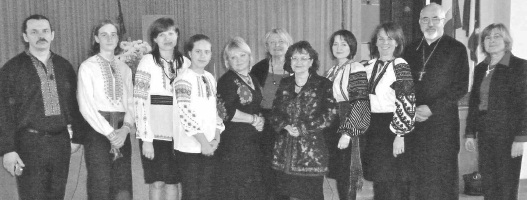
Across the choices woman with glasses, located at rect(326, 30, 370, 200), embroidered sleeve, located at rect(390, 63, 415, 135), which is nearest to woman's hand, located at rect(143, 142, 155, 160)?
woman with glasses, located at rect(326, 30, 370, 200)

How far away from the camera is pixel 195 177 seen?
2830 millimetres

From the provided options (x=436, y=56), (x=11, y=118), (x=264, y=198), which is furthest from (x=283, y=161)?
(x=11, y=118)

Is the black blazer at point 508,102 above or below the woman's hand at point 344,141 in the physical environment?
above

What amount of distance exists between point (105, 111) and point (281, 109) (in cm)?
98

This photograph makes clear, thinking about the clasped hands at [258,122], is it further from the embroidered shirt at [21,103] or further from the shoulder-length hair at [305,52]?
the embroidered shirt at [21,103]

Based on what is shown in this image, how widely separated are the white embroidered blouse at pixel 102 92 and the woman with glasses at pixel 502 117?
83.4 inches

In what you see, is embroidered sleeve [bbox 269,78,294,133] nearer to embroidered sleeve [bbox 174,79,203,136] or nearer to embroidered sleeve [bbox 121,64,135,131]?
embroidered sleeve [bbox 174,79,203,136]

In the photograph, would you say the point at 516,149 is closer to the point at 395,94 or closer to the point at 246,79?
the point at 395,94

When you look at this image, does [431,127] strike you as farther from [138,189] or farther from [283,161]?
[138,189]

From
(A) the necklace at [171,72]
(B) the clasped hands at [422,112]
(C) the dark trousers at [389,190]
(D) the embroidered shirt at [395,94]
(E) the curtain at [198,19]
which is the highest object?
(E) the curtain at [198,19]

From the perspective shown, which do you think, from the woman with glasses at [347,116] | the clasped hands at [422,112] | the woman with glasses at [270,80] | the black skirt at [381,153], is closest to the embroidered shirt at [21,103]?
the woman with glasses at [270,80]

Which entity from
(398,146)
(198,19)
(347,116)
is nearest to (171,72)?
(347,116)

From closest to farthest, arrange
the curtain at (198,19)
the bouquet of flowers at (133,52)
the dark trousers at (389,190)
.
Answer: the dark trousers at (389,190)
the bouquet of flowers at (133,52)
the curtain at (198,19)

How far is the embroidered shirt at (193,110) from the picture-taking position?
8.97 ft
